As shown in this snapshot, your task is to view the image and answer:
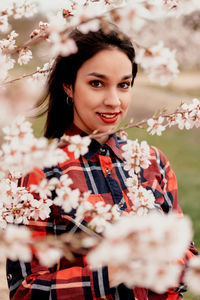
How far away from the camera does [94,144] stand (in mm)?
1815

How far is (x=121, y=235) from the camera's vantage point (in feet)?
2.22

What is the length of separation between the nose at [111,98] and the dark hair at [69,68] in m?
0.18

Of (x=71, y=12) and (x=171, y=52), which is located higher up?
(x=71, y=12)

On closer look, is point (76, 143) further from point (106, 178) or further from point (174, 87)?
point (174, 87)


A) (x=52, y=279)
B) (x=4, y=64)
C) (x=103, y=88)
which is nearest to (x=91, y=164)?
(x=103, y=88)

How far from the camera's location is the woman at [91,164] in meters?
1.53

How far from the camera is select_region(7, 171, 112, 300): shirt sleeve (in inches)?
59.1

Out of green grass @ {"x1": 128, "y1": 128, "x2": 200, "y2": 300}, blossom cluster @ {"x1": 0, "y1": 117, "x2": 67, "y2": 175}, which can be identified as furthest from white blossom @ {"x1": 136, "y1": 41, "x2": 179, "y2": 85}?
green grass @ {"x1": 128, "y1": 128, "x2": 200, "y2": 300}

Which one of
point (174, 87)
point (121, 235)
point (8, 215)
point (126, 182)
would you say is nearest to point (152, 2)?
point (121, 235)

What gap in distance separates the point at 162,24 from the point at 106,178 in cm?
2018

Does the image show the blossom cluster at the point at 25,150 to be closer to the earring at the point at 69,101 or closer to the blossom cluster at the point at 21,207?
the blossom cluster at the point at 21,207

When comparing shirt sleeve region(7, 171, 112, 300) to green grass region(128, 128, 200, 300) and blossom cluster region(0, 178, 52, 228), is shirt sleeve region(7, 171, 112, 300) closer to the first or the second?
blossom cluster region(0, 178, 52, 228)

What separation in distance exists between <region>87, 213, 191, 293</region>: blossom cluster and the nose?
3.17ft

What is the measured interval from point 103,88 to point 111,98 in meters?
0.06
